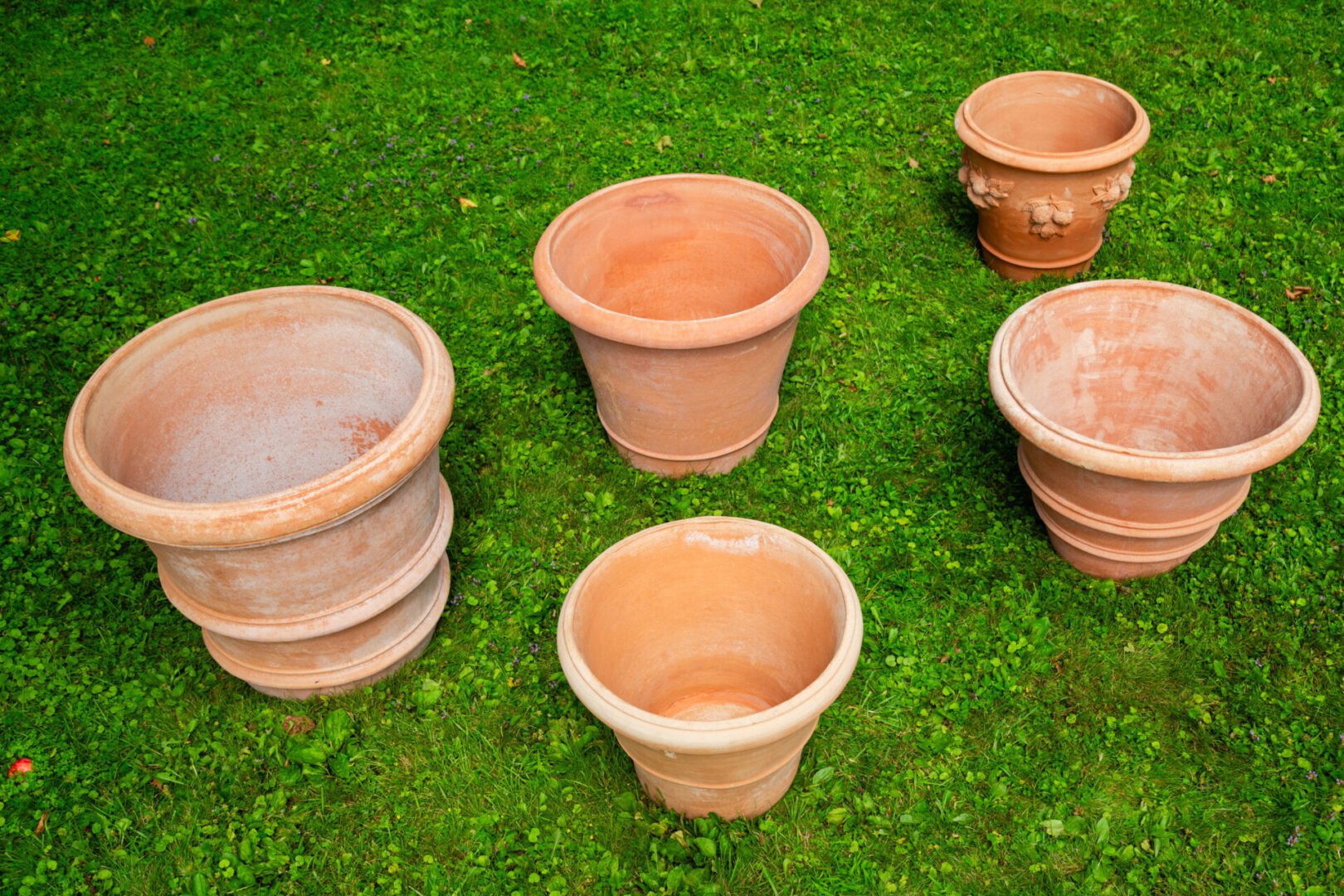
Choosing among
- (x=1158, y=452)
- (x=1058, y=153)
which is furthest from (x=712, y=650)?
(x=1058, y=153)

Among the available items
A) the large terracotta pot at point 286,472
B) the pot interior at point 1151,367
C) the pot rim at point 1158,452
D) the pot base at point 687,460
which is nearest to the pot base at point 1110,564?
the pot interior at point 1151,367

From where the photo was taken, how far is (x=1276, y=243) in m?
6.00

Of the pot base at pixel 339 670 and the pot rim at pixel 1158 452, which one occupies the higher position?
the pot rim at pixel 1158 452

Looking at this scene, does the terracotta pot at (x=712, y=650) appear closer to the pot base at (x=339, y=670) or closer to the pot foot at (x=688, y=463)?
the pot base at (x=339, y=670)

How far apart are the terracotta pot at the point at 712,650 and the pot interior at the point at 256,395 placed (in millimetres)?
1285

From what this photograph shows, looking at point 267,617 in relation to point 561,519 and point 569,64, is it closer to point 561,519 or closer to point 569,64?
point 561,519

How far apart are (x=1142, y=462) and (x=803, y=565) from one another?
1.31 m

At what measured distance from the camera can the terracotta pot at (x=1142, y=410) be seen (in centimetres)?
368

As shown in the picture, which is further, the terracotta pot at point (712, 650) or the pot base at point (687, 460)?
the pot base at point (687, 460)

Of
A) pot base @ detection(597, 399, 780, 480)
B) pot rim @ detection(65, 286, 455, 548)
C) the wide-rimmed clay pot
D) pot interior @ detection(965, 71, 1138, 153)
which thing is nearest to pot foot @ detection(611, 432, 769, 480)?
pot base @ detection(597, 399, 780, 480)

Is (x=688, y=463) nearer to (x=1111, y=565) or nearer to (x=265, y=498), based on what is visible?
(x=1111, y=565)

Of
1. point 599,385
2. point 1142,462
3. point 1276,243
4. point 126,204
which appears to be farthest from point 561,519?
point 1276,243

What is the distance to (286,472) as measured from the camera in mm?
4426

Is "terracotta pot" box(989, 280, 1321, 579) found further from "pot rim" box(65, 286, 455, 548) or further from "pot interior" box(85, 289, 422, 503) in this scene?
"pot interior" box(85, 289, 422, 503)
